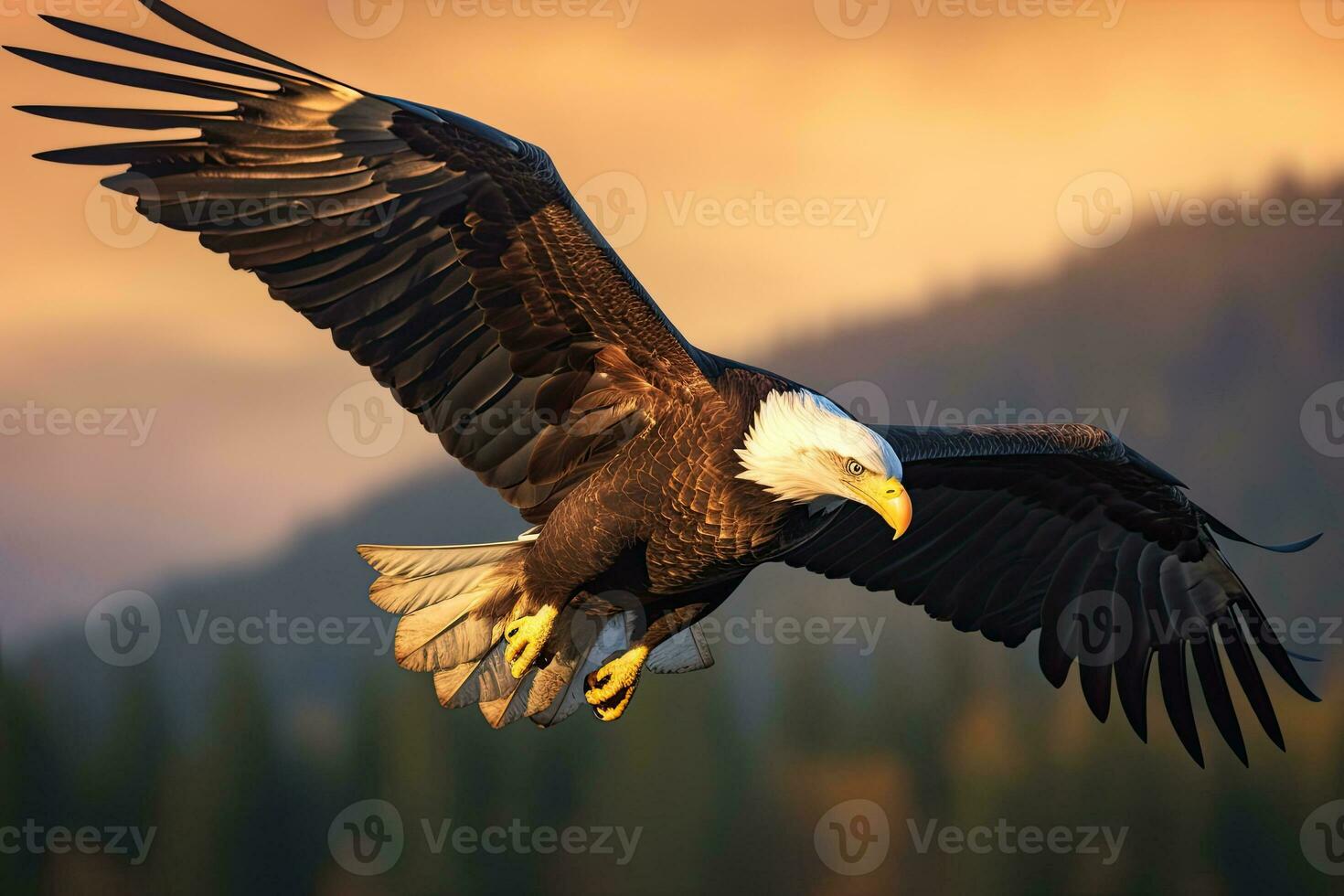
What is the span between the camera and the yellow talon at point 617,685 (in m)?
3.53

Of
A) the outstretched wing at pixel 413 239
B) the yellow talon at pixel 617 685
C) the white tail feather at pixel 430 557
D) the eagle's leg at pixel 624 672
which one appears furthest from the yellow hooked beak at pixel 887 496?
the white tail feather at pixel 430 557

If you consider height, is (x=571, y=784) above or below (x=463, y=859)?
above

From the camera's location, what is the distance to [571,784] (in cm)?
1100

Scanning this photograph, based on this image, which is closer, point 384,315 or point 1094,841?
point 384,315

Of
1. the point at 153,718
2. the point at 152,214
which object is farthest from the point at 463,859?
the point at 152,214

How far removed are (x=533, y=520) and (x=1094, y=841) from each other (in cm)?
966

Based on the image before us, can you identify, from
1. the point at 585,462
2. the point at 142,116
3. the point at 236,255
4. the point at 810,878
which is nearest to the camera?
the point at 142,116

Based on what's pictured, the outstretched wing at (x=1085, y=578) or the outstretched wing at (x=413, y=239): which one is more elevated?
the outstretched wing at (x=413, y=239)

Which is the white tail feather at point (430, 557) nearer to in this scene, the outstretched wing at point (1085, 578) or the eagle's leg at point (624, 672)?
the eagle's leg at point (624, 672)

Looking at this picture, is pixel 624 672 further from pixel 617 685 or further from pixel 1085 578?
pixel 1085 578

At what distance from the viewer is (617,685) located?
353 cm

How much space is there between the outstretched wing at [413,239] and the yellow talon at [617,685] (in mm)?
615

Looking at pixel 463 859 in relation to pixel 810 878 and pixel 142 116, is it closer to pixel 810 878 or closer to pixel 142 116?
pixel 810 878

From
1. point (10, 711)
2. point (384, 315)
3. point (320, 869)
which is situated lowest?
point (320, 869)
